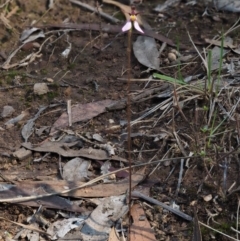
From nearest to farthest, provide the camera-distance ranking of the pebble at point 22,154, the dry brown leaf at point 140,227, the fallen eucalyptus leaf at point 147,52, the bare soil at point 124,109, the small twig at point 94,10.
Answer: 1. the dry brown leaf at point 140,227
2. the bare soil at point 124,109
3. the pebble at point 22,154
4. the fallen eucalyptus leaf at point 147,52
5. the small twig at point 94,10

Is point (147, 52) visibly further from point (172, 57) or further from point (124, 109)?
Answer: point (124, 109)

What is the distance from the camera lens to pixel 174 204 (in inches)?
109

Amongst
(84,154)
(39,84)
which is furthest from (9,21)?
(84,154)

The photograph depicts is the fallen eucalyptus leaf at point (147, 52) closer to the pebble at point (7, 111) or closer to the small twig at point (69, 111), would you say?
the small twig at point (69, 111)

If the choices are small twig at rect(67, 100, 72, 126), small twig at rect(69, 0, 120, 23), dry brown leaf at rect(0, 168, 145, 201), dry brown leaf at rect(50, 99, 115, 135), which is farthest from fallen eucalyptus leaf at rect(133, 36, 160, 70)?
dry brown leaf at rect(0, 168, 145, 201)

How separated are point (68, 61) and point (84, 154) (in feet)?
3.06

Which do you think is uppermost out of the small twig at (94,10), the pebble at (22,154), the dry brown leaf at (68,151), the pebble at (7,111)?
the small twig at (94,10)

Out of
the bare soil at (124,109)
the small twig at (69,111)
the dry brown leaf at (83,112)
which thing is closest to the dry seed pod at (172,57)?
the bare soil at (124,109)

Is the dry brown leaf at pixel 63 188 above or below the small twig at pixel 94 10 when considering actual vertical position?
below

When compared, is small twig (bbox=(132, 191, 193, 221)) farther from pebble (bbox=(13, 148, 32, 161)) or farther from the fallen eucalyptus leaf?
the fallen eucalyptus leaf

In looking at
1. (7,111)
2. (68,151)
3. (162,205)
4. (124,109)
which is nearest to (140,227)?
(162,205)

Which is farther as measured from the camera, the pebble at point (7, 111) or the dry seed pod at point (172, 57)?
the dry seed pod at point (172, 57)

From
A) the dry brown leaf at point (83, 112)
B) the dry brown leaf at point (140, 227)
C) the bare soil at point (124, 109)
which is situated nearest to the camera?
the dry brown leaf at point (140, 227)

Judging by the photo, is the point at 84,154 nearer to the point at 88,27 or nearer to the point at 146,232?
the point at 146,232
